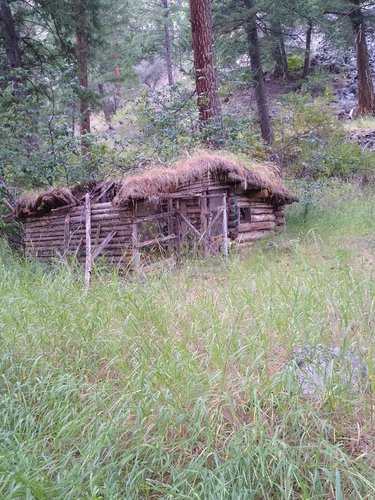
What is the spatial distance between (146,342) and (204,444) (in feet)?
3.36

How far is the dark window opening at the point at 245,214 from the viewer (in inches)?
425

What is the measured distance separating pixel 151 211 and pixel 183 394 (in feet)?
21.0

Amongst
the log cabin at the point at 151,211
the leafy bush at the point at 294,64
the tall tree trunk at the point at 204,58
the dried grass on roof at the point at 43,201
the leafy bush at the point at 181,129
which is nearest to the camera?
the log cabin at the point at 151,211

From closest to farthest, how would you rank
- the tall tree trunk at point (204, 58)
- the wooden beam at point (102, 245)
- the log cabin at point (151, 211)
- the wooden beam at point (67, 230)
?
the wooden beam at point (102, 245) → the log cabin at point (151, 211) → the wooden beam at point (67, 230) → the tall tree trunk at point (204, 58)

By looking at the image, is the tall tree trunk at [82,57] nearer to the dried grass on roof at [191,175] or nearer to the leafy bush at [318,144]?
the dried grass on roof at [191,175]

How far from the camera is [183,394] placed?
2.62 meters

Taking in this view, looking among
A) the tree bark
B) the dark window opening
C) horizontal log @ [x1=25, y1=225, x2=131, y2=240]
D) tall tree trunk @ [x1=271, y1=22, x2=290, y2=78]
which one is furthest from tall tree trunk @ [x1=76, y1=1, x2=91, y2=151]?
tall tree trunk @ [x1=271, y1=22, x2=290, y2=78]

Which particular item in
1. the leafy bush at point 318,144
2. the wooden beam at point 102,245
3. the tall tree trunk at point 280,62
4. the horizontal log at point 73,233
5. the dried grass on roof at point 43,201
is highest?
the tall tree trunk at point 280,62

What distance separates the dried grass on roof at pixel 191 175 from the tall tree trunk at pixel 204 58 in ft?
6.13

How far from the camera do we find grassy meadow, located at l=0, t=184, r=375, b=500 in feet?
7.00

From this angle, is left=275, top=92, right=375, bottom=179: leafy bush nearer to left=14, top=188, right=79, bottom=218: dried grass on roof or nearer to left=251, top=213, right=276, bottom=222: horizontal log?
left=251, top=213, right=276, bottom=222: horizontal log

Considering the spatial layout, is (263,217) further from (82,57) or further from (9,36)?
(9,36)

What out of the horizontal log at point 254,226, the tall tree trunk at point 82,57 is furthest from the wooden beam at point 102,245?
the tall tree trunk at point 82,57

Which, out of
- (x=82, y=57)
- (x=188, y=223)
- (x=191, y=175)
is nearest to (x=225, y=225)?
(x=188, y=223)
